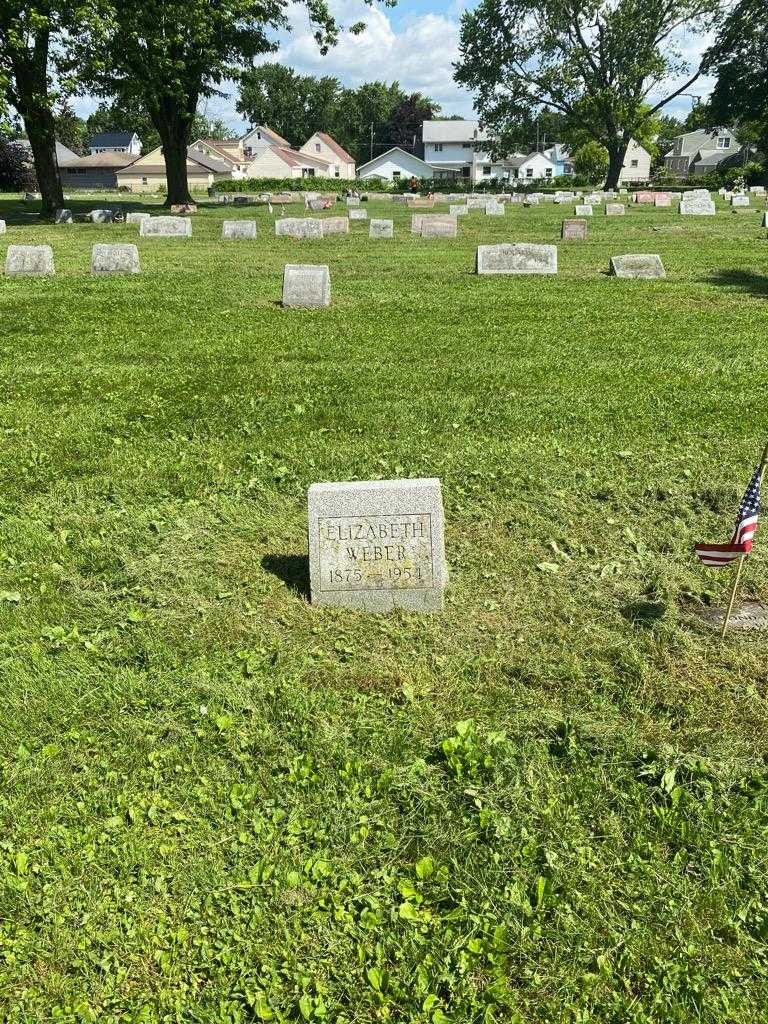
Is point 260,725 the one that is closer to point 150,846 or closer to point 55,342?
point 150,846

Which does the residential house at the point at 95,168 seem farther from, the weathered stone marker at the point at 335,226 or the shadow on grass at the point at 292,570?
the shadow on grass at the point at 292,570

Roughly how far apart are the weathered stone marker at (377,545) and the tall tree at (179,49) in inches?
1110

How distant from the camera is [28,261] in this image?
1510cm

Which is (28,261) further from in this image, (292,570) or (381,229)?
(292,570)

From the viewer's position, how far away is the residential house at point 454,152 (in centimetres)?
10475

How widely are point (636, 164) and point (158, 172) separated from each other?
68.4 meters

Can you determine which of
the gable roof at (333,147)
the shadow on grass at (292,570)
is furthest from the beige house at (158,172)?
the shadow on grass at (292,570)

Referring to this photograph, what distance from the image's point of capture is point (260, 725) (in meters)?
3.56

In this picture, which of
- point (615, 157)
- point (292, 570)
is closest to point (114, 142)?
point (615, 157)

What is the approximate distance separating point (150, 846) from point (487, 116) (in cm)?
6649

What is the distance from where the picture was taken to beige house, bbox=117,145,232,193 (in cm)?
8281

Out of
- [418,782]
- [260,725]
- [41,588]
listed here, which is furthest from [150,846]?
[41,588]

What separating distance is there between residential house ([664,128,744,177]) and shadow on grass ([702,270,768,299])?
320ft

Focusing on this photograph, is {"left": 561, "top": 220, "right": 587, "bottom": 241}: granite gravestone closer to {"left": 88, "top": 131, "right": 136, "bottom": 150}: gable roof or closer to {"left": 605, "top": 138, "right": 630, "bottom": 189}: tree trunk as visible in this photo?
{"left": 605, "top": 138, "right": 630, "bottom": 189}: tree trunk
